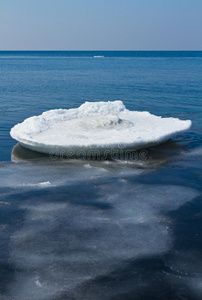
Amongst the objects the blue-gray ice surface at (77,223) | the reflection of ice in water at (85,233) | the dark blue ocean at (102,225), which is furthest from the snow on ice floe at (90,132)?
the reflection of ice in water at (85,233)

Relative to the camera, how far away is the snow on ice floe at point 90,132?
7387 mm

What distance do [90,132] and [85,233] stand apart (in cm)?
401

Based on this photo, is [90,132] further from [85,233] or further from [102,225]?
[85,233]

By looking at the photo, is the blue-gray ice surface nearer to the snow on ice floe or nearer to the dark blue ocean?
the dark blue ocean

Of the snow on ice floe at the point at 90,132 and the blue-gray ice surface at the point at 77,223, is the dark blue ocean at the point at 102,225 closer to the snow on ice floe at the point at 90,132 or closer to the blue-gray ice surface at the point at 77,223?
the blue-gray ice surface at the point at 77,223

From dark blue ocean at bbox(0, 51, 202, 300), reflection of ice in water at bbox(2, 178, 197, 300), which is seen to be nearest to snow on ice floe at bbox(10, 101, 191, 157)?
dark blue ocean at bbox(0, 51, 202, 300)

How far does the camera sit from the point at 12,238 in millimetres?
4355

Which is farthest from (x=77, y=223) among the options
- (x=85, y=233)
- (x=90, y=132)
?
(x=90, y=132)

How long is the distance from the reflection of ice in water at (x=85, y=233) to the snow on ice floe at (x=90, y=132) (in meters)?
1.43

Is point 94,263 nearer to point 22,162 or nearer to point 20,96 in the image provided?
point 22,162

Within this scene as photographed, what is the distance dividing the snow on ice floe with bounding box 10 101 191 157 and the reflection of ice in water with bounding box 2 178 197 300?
143 cm

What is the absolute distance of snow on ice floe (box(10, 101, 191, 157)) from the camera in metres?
7.39

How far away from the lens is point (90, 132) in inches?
322

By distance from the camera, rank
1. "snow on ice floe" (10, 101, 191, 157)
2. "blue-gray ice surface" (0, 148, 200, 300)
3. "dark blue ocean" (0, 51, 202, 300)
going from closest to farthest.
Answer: "dark blue ocean" (0, 51, 202, 300), "blue-gray ice surface" (0, 148, 200, 300), "snow on ice floe" (10, 101, 191, 157)
